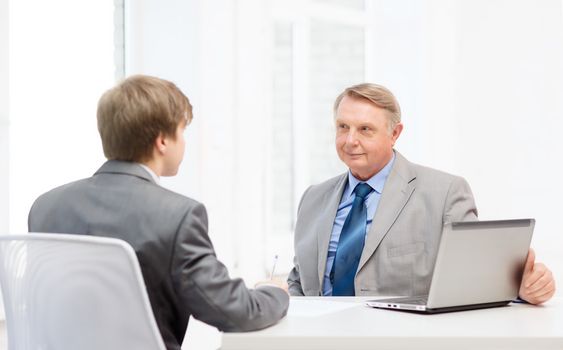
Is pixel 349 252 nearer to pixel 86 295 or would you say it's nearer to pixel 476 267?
pixel 476 267

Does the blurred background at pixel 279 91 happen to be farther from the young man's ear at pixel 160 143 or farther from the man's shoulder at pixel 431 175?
the young man's ear at pixel 160 143

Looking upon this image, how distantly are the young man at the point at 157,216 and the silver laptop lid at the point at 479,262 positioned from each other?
379 millimetres

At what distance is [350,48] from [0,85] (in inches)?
95.6

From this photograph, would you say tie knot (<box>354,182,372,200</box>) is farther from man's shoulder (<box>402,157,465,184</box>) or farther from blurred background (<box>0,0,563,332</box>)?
blurred background (<box>0,0,563,332</box>)

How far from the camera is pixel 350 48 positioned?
15.6ft

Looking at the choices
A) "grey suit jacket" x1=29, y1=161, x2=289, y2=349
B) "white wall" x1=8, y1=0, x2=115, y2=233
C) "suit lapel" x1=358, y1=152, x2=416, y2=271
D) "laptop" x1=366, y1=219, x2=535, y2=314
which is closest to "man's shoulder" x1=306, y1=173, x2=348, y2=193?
"suit lapel" x1=358, y1=152, x2=416, y2=271

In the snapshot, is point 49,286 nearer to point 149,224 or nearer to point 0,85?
point 149,224

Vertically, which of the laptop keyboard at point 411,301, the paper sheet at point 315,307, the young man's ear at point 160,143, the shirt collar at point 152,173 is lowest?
the paper sheet at point 315,307

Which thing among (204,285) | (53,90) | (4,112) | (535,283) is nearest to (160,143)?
(204,285)

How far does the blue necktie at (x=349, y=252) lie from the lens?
2631 mm

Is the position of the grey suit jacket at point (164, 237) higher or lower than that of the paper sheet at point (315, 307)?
higher

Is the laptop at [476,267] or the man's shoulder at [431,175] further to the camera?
the man's shoulder at [431,175]

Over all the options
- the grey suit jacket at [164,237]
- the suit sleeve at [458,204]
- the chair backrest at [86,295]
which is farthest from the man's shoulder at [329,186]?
the chair backrest at [86,295]

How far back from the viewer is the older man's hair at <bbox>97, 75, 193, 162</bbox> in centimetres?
177
